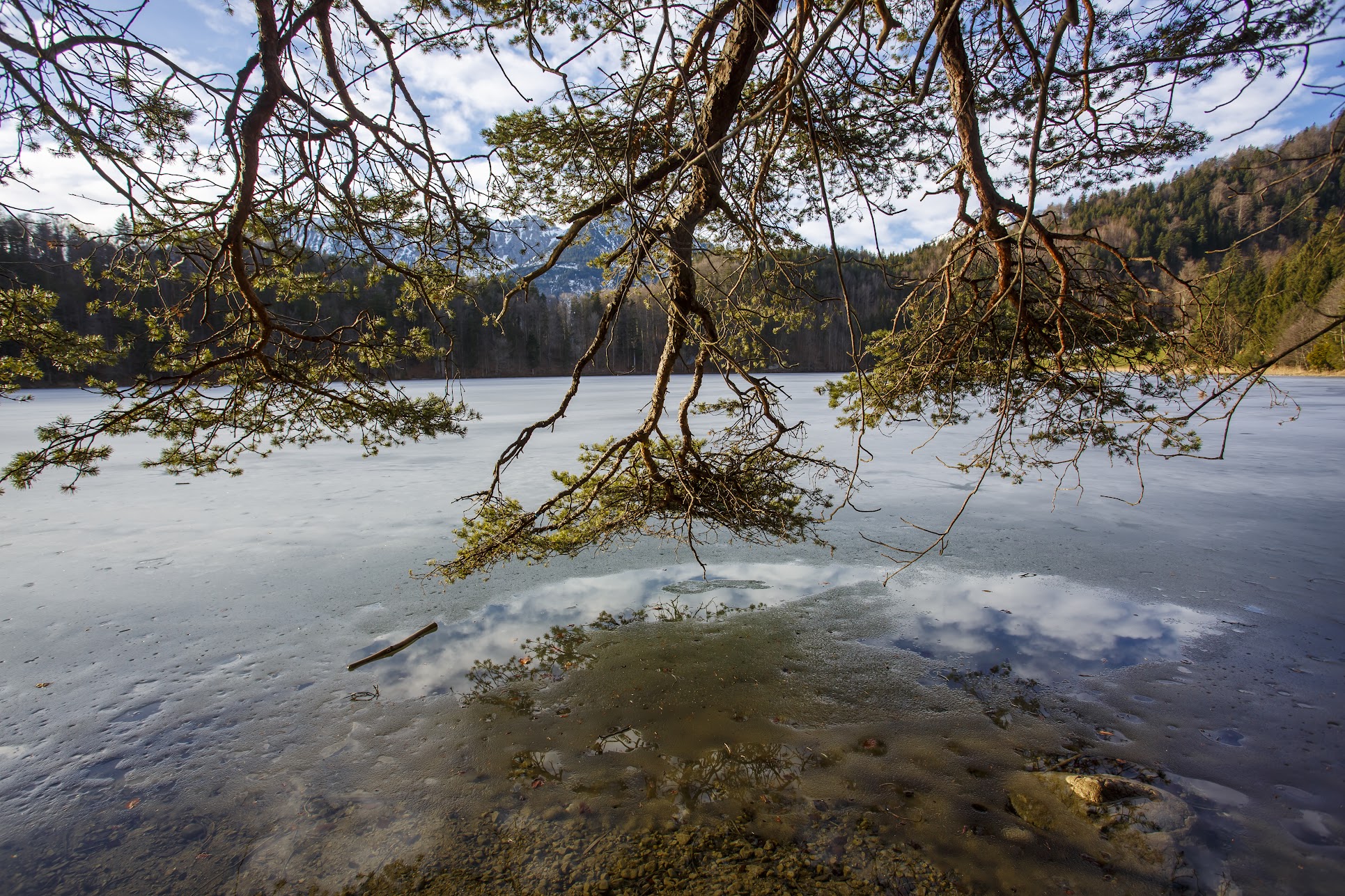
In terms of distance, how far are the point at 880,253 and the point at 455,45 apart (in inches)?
114

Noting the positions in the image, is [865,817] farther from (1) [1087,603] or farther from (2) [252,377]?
(2) [252,377]

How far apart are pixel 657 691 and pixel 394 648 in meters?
1.99

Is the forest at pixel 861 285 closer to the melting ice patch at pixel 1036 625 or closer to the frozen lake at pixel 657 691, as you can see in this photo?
the frozen lake at pixel 657 691

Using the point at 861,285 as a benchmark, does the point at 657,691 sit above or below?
below

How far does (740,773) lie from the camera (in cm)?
315

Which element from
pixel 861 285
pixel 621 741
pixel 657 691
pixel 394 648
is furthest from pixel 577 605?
pixel 861 285

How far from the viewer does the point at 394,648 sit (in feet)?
14.8

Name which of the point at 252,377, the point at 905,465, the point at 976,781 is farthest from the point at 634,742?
the point at 905,465

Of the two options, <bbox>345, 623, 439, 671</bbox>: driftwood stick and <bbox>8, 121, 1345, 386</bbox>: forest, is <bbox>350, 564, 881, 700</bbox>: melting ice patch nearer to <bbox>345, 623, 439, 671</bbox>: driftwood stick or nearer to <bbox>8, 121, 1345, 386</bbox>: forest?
<bbox>345, 623, 439, 671</bbox>: driftwood stick

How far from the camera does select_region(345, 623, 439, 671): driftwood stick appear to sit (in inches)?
170

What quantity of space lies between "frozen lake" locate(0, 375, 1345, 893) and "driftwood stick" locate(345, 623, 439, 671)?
65 millimetres

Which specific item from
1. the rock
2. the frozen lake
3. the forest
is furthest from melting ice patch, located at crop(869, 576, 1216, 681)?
the forest

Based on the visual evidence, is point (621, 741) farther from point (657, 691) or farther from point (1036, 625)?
point (1036, 625)

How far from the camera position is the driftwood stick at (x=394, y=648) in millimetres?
4316
